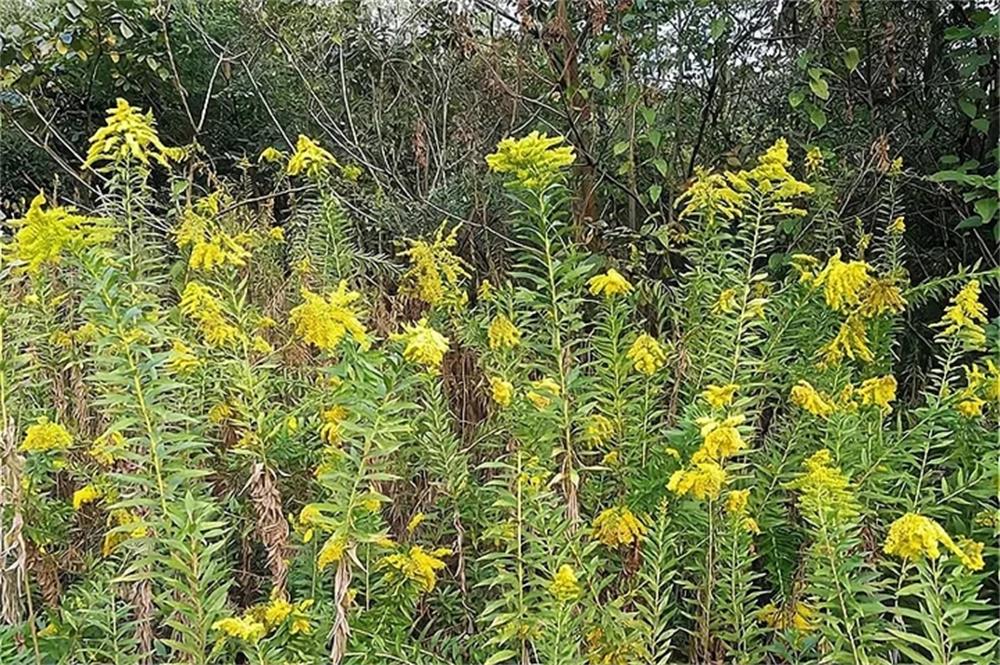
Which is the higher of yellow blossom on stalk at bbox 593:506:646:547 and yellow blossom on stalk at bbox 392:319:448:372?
yellow blossom on stalk at bbox 392:319:448:372

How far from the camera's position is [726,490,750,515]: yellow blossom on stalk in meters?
1.21

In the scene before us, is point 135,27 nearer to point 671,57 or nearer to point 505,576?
point 671,57

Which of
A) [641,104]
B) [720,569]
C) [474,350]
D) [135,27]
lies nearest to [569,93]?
[641,104]

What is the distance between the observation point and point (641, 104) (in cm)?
245

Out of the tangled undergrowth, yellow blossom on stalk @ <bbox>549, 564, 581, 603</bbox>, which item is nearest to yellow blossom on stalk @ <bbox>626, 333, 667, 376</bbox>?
the tangled undergrowth

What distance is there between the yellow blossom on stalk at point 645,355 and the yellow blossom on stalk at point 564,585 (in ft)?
1.18

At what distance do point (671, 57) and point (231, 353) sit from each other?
5.94ft

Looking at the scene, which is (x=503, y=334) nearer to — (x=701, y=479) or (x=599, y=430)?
(x=599, y=430)

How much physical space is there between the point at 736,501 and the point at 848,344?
42cm

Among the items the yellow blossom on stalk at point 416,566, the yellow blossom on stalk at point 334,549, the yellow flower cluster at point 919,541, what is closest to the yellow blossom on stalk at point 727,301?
the yellow flower cluster at point 919,541

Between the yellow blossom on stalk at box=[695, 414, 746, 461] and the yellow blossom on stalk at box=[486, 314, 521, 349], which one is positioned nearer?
the yellow blossom on stalk at box=[695, 414, 746, 461]

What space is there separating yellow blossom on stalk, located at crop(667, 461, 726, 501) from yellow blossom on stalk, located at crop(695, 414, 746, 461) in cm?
2

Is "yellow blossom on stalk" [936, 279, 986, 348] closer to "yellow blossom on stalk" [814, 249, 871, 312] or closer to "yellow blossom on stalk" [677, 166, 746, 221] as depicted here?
"yellow blossom on stalk" [814, 249, 871, 312]

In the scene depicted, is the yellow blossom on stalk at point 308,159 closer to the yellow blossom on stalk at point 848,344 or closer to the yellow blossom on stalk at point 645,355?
the yellow blossom on stalk at point 645,355
